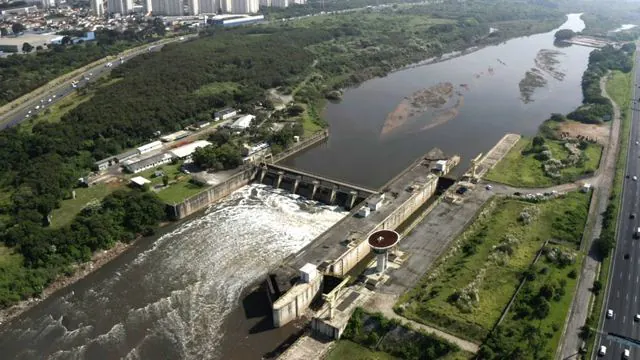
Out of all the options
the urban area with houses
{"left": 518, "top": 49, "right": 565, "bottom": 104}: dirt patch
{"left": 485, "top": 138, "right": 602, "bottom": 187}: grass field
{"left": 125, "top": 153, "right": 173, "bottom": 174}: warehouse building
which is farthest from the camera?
{"left": 518, "top": 49, "right": 565, "bottom": 104}: dirt patch

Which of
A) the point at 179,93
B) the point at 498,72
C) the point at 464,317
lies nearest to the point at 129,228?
the point at 464,317

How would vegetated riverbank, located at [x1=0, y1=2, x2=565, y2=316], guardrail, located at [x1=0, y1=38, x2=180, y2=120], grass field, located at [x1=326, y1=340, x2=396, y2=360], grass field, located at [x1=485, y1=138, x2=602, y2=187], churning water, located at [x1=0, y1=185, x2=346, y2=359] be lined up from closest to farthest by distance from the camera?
grass field, located at [x1=326, y1=340, x2=396, y2=360], churning water, located at [x1=0, y1=185, x2=346, y2=359], vegetated riverbank, located at [x1=0, y1=2, x2=565, y2=316], grass field, located at [x1=485, y1=138, x2=602, y2=187], guardrail, located at [x1=0, y1=38, x2=180, y2=120]

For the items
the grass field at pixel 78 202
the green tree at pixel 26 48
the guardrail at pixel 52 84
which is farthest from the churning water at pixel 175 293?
the green tree at pixel 26 48

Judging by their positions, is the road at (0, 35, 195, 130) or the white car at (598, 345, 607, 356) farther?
the road at (0, 35, 195, 130)

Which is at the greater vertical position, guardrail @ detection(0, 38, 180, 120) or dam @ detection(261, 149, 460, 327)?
guardrail @ detection(0, 38, 180, 120)

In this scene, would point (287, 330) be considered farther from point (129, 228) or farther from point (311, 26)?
point (311, 26)

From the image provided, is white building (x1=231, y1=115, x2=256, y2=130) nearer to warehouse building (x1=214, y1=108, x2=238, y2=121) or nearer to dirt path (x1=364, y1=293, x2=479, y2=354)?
warehouse building (x1=214, y1=108, x2=238, y2=121)

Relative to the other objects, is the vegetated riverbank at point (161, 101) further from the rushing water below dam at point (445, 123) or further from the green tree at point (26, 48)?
the green tree at point (26, 48)

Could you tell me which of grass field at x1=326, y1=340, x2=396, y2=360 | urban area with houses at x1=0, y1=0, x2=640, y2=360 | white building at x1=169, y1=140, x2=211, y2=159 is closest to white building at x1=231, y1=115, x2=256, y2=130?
urban area with houses at x1=0, y1=0, x2=640, y2=360
